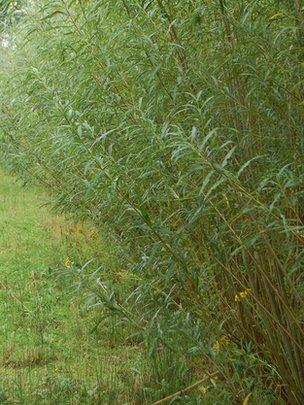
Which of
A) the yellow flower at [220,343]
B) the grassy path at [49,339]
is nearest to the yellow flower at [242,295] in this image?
the yellow flower at [220,343]

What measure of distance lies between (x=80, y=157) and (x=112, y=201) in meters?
0.33

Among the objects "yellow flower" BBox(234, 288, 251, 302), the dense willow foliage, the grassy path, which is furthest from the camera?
the grassy path

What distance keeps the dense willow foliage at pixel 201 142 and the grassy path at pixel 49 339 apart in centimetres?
63

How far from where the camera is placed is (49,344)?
5277mm

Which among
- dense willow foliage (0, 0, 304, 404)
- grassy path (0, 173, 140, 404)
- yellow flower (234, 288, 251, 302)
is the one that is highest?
dense willow foliage (0, 0, 304, 404)

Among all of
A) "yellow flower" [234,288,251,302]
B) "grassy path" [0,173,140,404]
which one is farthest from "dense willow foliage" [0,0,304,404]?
"grassy path" [0,173,140,404]

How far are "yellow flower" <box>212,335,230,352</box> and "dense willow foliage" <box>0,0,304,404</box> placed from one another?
0.15ft

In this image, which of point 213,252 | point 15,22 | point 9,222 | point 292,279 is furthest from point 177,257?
point 9,222

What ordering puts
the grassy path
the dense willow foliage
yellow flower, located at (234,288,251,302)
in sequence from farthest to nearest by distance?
the grassy path → yellow flower, located at (234,288,251,302) → the dense willow foliage

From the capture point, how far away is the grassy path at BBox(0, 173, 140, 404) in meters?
4.15

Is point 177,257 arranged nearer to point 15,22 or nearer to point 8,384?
point 8,384

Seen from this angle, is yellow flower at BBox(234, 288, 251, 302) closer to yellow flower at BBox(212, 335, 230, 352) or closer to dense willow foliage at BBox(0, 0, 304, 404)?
dense willow foliage at BBox(0, 0, 304, 404)

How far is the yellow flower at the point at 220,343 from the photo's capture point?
11.9 ft

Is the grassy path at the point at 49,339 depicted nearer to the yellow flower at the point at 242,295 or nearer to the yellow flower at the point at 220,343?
the yellow flower at the point at 220,343
